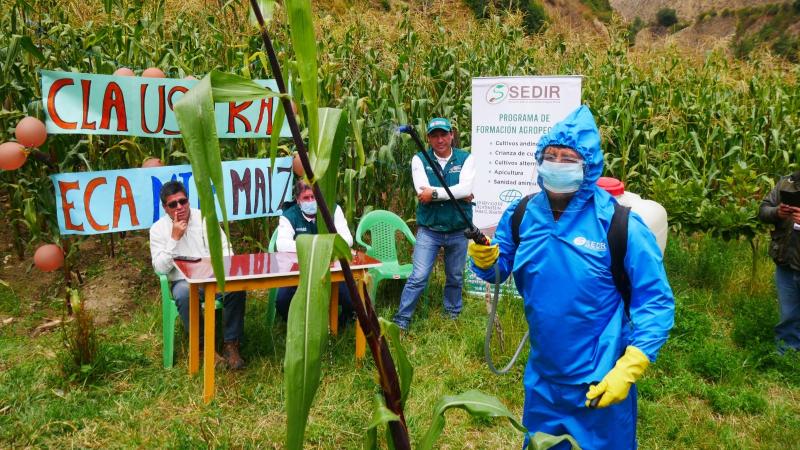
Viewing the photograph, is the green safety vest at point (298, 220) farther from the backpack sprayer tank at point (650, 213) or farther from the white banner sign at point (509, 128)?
the backpack sprayer tank at point (650, 213)

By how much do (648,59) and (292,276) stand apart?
25.3 ft

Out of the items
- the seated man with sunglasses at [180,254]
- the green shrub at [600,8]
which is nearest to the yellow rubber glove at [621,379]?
the seated man with sunglasses at [180,254]

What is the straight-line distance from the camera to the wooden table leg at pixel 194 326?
4062 millimetres

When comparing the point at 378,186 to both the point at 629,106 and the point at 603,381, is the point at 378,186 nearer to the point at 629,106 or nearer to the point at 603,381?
the point at 629,106

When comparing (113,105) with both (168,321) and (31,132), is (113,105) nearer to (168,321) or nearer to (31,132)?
(31,132)

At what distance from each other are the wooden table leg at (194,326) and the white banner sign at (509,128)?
8.64 feet

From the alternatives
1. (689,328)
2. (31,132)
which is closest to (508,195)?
(689,328)

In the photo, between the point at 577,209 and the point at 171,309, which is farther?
Answer: the point at 171,309

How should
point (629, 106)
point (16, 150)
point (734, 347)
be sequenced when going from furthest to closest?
point (629, 106) → point (734, 347) → point (16, 150)

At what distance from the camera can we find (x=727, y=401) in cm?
411

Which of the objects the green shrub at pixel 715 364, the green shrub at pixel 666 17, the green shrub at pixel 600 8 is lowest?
the green shrub at pixel 715 364

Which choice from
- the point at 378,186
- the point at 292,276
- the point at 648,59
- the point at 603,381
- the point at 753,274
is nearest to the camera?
the point at 603,381

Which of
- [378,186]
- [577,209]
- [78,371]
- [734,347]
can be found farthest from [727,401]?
[78,371]

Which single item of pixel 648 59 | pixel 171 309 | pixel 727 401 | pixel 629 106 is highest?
pixel 648 59
